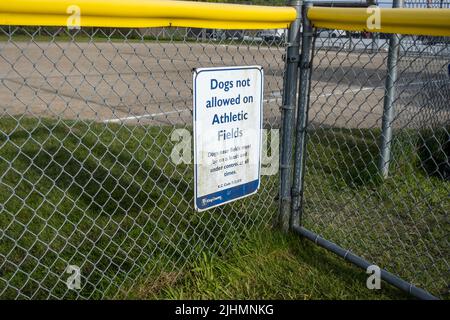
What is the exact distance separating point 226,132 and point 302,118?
0.65 metres

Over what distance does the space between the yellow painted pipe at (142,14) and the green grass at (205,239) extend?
2.21 ft

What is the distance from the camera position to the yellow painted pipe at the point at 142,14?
1.88 metres

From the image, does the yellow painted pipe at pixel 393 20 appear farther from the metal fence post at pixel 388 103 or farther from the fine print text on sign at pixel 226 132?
the metal fence post at pixel 388 103

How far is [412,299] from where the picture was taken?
8.91ft

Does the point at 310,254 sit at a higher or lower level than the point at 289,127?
lower

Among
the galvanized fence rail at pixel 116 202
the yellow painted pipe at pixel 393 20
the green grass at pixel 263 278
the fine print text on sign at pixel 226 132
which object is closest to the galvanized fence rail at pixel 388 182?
the yellow painted pipe at pixel 393 20

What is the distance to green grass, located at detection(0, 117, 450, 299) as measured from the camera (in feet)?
9.16

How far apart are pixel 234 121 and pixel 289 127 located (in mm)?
538

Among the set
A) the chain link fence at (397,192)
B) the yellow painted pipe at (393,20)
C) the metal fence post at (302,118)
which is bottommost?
the chain link fence at (397,192)

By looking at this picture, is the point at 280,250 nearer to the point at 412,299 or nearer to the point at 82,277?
the point at 412,299

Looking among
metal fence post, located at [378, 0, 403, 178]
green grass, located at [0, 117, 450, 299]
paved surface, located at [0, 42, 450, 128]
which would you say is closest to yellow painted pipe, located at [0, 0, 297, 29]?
green grass, located at [0, 117, 450, 299]

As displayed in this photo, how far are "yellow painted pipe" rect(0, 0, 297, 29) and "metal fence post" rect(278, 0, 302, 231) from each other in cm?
8
